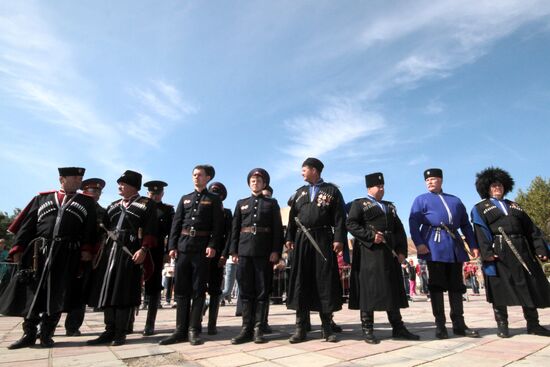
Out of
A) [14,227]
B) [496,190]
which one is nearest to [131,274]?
[14,227]

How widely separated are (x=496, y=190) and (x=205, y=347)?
455cm

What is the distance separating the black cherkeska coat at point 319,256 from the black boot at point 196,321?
113cm

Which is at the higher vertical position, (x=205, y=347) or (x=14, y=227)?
(x=14, y=227)

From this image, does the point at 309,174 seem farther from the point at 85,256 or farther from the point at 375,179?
the point at 85,256

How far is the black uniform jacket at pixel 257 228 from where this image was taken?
485 centimetres

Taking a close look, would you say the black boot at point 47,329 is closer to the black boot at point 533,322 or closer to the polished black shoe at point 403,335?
the polished black shoe at point 403,335

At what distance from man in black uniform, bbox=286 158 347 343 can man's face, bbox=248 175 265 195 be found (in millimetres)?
582

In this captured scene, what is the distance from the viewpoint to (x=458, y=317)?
15.6 ft

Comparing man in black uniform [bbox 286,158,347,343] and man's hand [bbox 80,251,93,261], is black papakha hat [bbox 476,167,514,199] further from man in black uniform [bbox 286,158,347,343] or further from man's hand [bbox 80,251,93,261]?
man's hand [bbox 80,251,93,261]

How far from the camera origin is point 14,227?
4906mm

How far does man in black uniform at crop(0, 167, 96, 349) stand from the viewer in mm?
4523

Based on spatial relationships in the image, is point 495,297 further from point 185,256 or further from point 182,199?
point 182,199

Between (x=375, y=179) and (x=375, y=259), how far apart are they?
1.15 m

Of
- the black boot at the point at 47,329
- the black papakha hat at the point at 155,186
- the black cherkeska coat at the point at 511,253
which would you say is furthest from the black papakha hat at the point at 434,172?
the black boot at the point at 47,329
